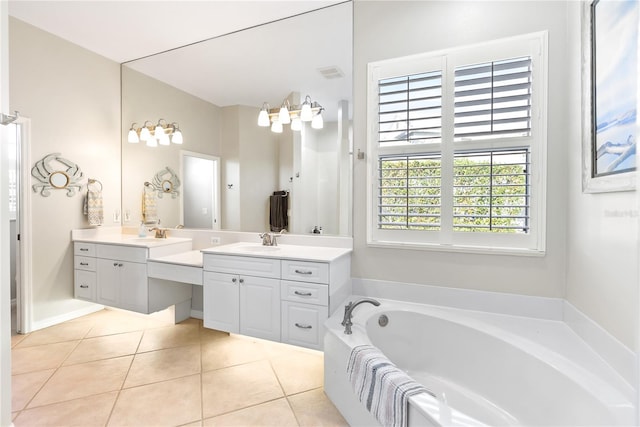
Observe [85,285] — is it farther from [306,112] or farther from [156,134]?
[306,112]

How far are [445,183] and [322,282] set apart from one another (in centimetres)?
113

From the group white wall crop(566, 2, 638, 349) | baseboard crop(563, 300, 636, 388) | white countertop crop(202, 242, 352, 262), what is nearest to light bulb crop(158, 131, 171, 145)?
white countertop crop(202, 242, 352, 262)

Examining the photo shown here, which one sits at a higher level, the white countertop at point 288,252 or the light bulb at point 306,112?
the light bulb at point 306,112

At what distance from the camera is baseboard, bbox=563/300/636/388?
4.26ft

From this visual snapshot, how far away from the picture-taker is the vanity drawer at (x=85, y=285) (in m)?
3.13

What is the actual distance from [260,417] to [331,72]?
255cm

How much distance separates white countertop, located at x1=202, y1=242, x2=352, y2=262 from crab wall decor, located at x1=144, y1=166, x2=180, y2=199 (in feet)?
3.62

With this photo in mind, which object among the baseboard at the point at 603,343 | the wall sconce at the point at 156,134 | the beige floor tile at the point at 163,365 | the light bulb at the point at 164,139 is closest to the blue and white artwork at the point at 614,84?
the baseboard at the point at 603,343

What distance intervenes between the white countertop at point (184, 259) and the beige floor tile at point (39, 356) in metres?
0.96

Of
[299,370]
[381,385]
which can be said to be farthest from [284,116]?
[381,385]

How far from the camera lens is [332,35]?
2.57 metres

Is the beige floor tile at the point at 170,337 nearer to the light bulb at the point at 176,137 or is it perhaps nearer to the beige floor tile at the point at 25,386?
the beige floor tile at the point at 25,386

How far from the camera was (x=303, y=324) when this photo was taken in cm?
213

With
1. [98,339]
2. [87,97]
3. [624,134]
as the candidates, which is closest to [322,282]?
[624,134]
